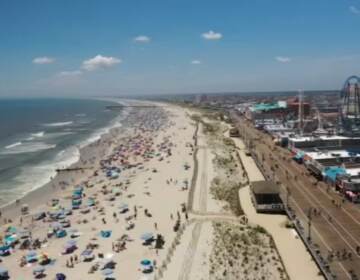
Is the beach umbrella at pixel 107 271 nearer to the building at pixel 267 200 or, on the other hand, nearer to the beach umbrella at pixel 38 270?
the beach umbrella at pixel 38 270

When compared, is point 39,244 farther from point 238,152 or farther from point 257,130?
point 257,130

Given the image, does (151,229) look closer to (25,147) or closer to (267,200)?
(267,200)

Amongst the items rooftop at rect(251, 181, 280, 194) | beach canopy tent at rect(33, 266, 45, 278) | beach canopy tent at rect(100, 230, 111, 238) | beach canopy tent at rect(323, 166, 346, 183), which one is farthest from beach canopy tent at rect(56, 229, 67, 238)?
beach canopy tent at rect(323, 166, 346, 183)

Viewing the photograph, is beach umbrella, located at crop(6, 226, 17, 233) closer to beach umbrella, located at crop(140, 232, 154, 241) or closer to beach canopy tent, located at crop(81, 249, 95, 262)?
beach canopy tent, located at crop(81, 249, 95, 262)

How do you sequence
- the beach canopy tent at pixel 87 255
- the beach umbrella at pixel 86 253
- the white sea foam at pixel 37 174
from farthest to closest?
the white sea foam at pixel 37 174
the beach umbrella at pixel 86 253
the beach canopy tent at pixel 87 255

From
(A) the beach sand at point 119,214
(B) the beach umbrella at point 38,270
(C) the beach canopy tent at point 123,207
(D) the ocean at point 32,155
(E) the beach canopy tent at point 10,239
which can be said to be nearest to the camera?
(B) the beach umbrella at point 38,270

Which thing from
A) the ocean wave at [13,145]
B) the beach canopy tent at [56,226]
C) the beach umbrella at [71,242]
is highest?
the ocean wave at [13,145]

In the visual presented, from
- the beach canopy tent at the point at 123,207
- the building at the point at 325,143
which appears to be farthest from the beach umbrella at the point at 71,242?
the building at the point at 325,143
